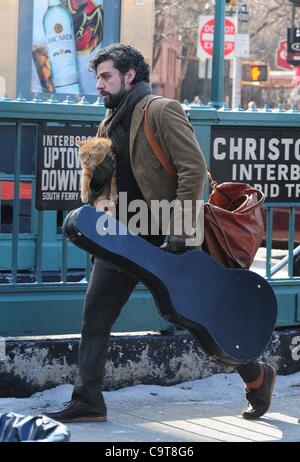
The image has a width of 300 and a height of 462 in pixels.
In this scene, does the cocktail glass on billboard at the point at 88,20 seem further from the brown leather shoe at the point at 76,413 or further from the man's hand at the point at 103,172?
the brown leather shoe at the point at 76,413

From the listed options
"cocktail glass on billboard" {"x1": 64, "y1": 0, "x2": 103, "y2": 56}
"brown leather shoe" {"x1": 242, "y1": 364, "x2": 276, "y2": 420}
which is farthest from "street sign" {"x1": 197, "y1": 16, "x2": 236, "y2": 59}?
"brown leather shoe" {"x1": 242, "y1": 364, "x2": 276, "y2": 420}

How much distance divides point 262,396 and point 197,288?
2.75 feet

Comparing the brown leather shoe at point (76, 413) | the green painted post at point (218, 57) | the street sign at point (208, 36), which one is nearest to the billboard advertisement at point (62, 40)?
the green painted post at point (218, 57)

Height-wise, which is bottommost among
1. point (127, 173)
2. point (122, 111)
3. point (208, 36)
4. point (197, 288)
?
point (197, 288)

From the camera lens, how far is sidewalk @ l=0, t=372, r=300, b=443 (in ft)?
18.4

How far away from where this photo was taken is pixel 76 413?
570 cm

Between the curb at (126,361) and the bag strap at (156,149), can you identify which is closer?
the bag strap at (156,149)

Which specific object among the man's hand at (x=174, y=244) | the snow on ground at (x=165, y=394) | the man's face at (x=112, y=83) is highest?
the man's face at (x=112, y=83)

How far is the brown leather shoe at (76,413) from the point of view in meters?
5.69

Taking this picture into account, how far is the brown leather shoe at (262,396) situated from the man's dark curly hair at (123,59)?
68.8 inches

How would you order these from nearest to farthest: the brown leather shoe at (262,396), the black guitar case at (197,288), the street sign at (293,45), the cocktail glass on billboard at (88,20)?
the black guitar case at (197,288) → the brown leather shoe at (262,396) → the cocktail glass on billboard at (88,20) → the street sign at (293,45)

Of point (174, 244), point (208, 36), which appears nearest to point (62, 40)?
point (174, 244)

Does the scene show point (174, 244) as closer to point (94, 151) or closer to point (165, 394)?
point (94, 151)

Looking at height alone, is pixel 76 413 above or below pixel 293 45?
below
